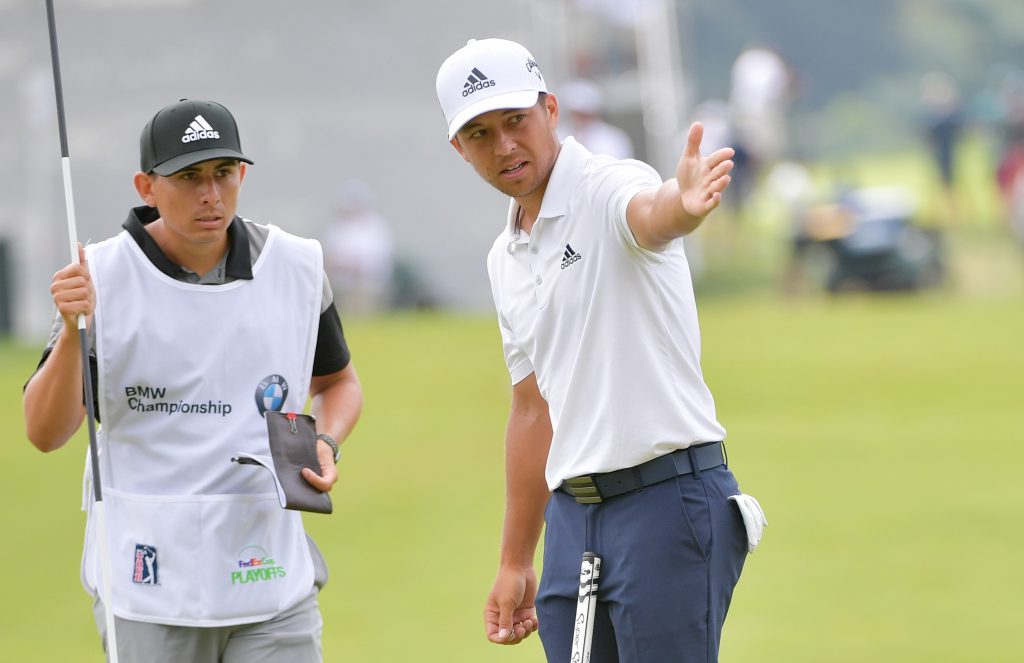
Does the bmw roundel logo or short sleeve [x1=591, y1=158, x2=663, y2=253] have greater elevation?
short sleeve [x1=591, y1=158, x2=663, y2=253]

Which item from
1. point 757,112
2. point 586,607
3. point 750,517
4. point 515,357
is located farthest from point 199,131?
point 757,112

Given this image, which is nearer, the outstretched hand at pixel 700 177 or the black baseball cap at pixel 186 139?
the outstretched hand at pixel 700 177

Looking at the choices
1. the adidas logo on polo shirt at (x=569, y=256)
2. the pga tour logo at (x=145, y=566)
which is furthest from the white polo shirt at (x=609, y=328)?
the pga tour logo at (x=145, y=566)

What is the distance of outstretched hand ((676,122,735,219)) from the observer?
127 inches

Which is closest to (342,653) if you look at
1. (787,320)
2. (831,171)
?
(787,320)

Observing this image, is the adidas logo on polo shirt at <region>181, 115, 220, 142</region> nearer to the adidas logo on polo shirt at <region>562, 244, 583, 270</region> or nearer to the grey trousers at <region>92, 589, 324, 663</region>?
the adidas logo on polo shirt at <region>562, 244, 583, 270</region>

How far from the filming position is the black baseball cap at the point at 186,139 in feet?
12.1

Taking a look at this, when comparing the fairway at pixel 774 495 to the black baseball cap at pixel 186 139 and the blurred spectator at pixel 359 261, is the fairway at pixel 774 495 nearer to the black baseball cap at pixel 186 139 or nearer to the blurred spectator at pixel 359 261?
the blurred spectator at pixel 359 261

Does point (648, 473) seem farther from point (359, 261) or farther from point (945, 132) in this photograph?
point (945, 132)

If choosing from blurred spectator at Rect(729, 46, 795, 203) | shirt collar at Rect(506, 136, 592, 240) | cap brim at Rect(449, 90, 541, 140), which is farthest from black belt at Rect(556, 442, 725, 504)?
→ blurred spectator at Rect(729, 46, 795, 203)

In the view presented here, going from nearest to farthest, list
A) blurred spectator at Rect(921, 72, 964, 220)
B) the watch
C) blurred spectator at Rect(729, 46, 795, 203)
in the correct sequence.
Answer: the watch < blurred spectator at Rect(921, 72, 964, 220) < blurred spectator at Rect(729, 46, 795, 203)

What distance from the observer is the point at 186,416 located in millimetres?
3771

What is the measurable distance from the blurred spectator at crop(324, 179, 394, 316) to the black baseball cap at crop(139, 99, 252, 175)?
786 inches

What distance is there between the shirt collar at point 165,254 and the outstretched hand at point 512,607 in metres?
1.02
